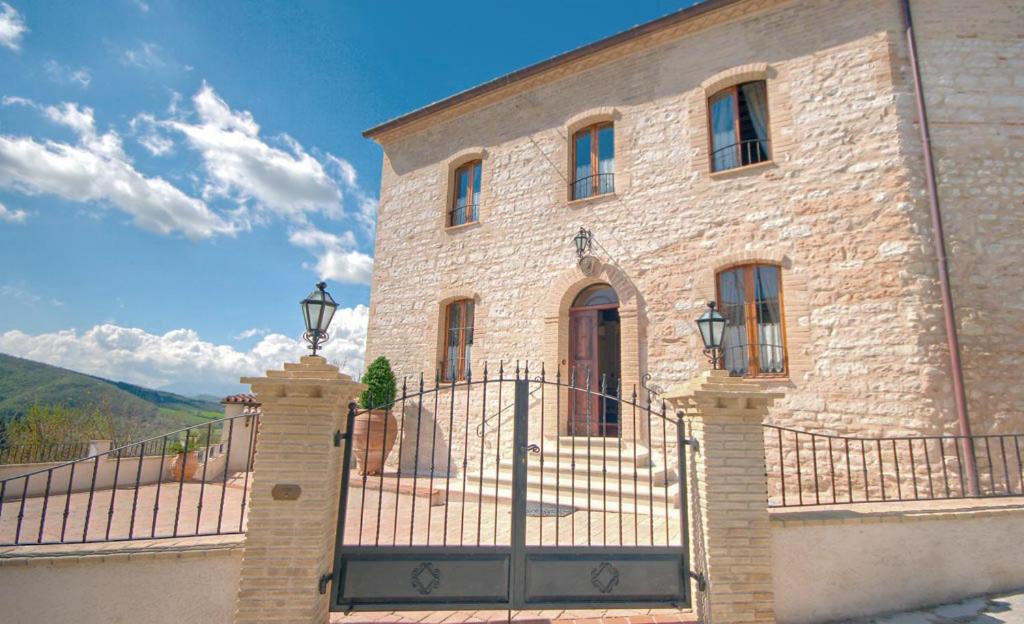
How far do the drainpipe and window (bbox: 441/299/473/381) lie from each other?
25.0 feet

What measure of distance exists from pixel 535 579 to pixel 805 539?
2.19 metres

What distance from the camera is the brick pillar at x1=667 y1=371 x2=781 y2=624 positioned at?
379 cm

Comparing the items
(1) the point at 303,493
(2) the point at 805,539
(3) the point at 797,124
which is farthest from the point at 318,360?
(3) the point at 797,124

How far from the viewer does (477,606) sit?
377 cm

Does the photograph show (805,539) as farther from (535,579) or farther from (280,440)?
(280,440)

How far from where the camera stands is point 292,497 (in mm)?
3639

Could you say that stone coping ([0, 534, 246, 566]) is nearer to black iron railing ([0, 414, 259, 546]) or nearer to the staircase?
black iron railing ([0, 414, 259, 546])

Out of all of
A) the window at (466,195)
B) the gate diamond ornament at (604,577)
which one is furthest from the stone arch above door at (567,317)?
the gate diamond ornament at (604,577)

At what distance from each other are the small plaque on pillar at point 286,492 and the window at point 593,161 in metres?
7.73

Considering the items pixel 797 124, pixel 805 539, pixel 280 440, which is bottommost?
pixel 805 539

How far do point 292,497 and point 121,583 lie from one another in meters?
1.27

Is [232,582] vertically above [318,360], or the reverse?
[318,360]

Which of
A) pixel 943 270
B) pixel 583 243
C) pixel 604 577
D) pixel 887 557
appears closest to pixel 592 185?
pixel 583 243

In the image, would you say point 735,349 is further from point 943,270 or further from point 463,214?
point 463,214
